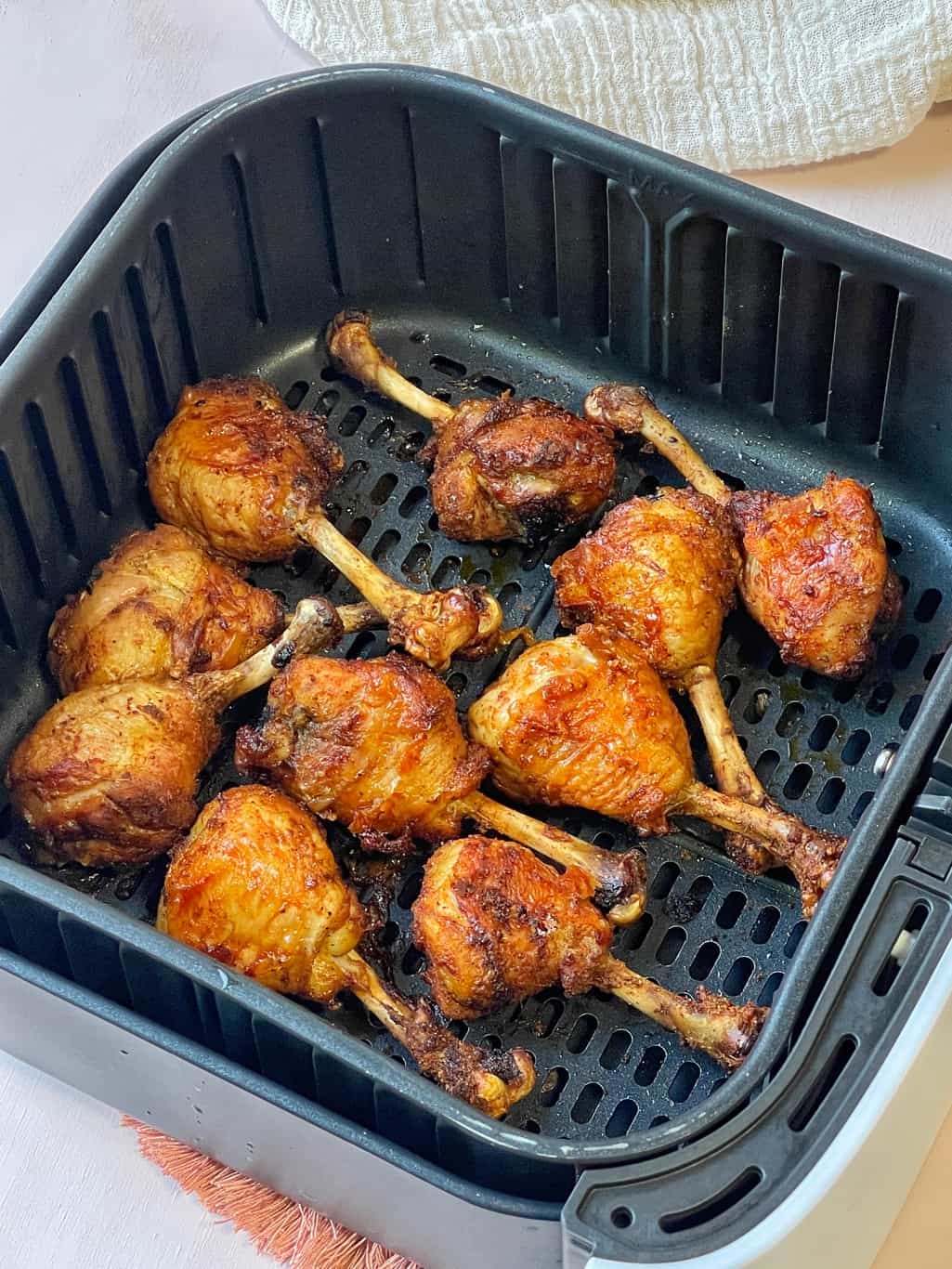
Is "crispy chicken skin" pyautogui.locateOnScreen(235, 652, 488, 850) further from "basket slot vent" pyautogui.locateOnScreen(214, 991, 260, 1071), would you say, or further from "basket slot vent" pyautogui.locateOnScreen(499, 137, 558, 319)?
"basket slot vent" pyautogui.locateOnScreen(499, 137, 558, 319)

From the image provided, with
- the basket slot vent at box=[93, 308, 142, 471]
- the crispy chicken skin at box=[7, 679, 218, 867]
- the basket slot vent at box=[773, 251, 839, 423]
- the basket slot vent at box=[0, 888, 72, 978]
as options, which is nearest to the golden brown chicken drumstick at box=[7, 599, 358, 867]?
the crispy chicken skin at box=[7, 679, 218, 867]

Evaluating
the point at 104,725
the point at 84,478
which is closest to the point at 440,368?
the point at 84,478

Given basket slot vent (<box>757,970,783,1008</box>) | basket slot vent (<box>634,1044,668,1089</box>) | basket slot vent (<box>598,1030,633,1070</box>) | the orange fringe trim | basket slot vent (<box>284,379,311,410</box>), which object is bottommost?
the orange fringe trim

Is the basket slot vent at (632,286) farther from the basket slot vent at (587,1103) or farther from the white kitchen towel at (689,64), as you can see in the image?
the basket slot vent at (587,1103)

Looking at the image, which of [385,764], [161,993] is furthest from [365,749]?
[161,993]

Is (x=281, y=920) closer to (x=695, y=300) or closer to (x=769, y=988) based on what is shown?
(x=769, y=988)
